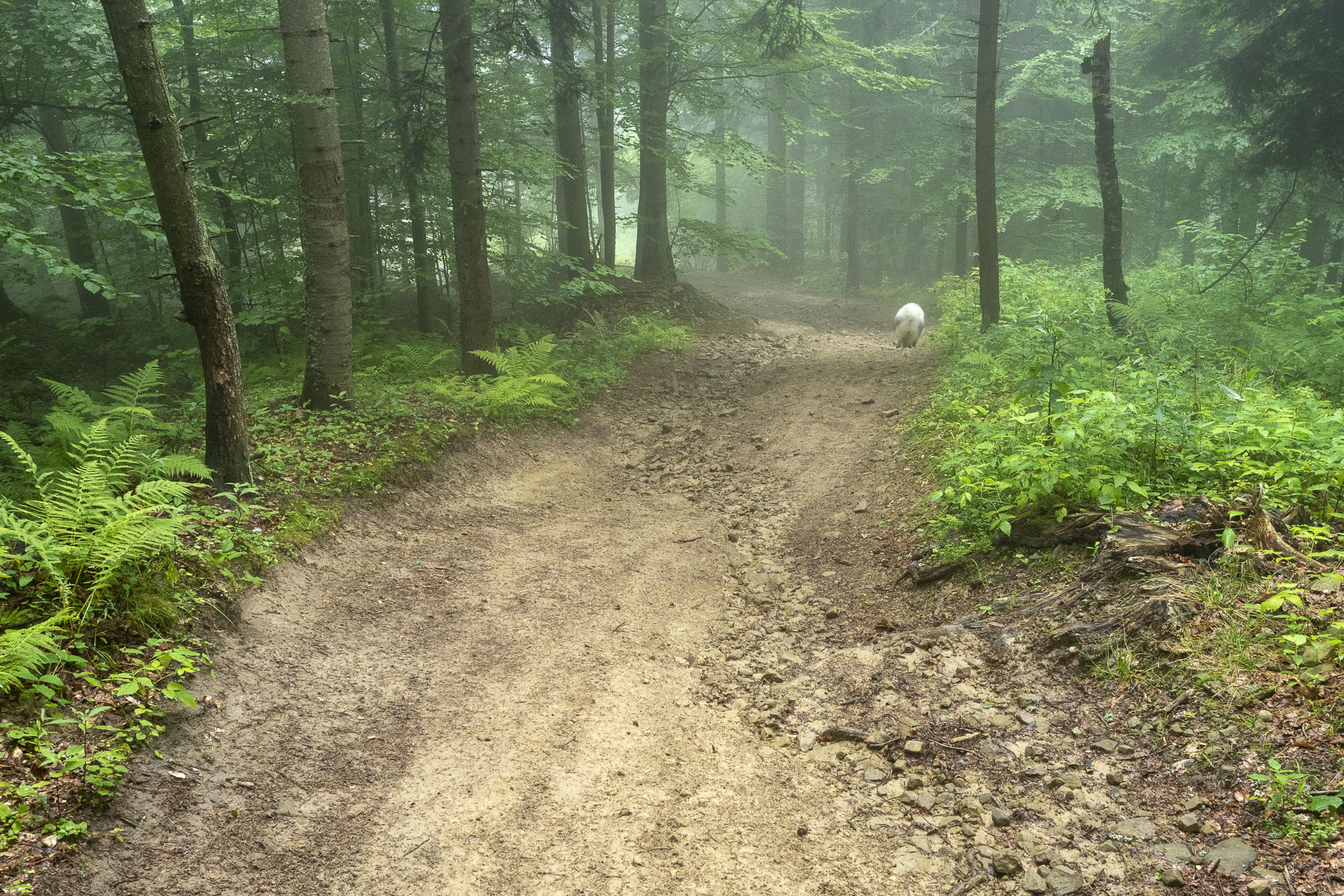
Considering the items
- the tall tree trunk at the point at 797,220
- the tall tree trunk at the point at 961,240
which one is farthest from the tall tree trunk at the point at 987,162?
the tall tree trunk at the point at 797,220

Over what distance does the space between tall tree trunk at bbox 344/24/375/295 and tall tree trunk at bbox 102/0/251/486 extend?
24.3 feet

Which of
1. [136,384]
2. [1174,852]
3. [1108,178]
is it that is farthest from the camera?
[1108,178]

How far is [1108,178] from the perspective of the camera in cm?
1314

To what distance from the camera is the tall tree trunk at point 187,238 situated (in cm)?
526

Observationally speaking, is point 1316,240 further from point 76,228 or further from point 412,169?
point 76,228

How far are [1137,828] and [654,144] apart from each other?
56.3 feet

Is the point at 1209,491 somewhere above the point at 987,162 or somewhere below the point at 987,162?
below

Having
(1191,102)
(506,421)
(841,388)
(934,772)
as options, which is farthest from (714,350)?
(1191,102)

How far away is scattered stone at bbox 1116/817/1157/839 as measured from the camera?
123 inches

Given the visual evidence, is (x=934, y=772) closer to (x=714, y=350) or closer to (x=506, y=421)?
(x=506, y=421)

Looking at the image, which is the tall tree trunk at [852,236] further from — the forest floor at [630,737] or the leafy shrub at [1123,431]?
the forest floor at [630,737]

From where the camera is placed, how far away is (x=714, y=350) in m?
15.5

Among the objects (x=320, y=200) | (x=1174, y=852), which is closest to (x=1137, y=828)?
(x=1174, y=852)

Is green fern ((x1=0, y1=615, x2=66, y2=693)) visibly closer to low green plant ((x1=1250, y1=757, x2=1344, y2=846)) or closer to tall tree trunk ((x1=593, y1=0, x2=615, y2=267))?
low green plant ((x1=1250, y1=757, x2=1344, y2=846))
